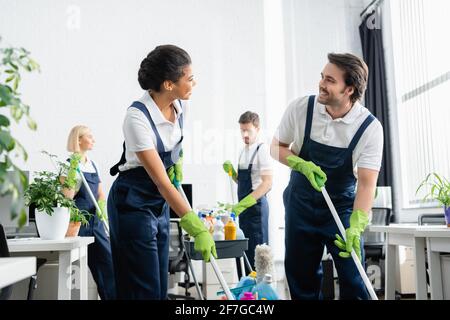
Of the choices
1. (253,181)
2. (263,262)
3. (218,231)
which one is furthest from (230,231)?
(253,181)

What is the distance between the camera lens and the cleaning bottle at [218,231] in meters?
2.19

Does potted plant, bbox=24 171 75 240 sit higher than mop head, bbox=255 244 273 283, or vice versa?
potted plant, bbox=24 171 75 240

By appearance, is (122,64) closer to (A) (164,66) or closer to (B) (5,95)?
(A) (164,66)

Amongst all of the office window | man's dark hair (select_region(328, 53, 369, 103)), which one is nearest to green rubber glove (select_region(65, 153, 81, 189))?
man's dark hair (select_region(328, 53, 369, 103))

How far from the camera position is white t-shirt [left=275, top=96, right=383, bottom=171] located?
5.20 ft

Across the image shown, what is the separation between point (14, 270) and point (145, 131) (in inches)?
29.3

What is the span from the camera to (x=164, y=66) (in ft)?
4.71

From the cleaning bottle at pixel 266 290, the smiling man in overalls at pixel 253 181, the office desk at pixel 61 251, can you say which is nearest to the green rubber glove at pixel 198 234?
the office desk at pixel 61 251

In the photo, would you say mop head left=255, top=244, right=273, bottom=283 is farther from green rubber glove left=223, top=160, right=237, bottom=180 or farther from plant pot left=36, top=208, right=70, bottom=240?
green rubber glove left=223, top=160, right=237, bottom=180

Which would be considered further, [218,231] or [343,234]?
[218,231]

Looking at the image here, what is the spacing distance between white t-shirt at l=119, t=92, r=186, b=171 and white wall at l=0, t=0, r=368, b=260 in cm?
146

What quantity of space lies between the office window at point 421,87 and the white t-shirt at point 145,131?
239 cm
